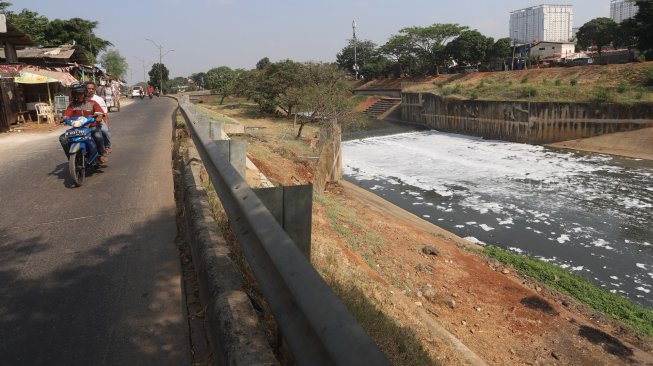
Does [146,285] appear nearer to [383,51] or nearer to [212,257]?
[212,257]

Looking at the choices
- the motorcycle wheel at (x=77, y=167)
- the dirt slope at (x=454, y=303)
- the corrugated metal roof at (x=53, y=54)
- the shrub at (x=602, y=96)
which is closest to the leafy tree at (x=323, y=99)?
the corrugated metal roof at (x=53, y=54)

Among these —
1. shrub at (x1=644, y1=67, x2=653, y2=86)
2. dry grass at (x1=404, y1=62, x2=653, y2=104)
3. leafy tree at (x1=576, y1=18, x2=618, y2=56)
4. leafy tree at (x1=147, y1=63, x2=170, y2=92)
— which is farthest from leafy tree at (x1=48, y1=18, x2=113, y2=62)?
leafy tree at (x1=576, y1=18, x2=618, y2=56)

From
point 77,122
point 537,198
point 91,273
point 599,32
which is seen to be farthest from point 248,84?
point 599,32

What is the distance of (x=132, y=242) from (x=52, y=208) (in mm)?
1957

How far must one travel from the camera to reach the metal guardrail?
1.44m

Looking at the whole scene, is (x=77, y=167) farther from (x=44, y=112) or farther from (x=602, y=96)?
(x=602, y=96)

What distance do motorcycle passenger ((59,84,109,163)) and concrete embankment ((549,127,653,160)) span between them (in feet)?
98.6

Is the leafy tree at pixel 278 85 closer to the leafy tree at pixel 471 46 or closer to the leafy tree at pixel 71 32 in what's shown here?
the leafy tree at pixel 71 32

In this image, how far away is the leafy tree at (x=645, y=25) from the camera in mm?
38219

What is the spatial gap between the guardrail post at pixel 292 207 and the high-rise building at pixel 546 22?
17193 centimetres

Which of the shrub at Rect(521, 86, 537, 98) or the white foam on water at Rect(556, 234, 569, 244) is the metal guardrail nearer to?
the white foam on water at Rect(556, 234, 569, 244)

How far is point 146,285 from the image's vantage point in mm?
3529

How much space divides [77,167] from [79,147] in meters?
0.31

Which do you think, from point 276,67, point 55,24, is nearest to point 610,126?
Result: point 276,67
